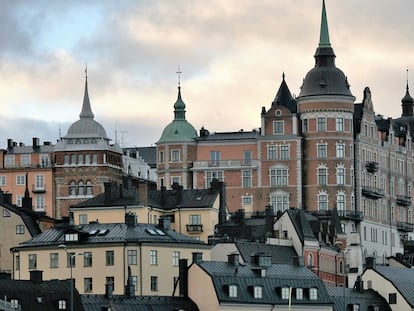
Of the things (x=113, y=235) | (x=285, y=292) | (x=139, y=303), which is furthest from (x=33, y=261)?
(x=285, y=292)

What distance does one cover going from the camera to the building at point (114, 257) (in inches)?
6565

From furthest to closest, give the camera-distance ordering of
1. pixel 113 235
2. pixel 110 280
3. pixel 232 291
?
pixel 113 235 → pixel 110 280 → pixel 232 291

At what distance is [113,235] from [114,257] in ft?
9.29

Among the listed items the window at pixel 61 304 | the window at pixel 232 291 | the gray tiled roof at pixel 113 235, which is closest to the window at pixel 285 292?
the window at pixel 232 291

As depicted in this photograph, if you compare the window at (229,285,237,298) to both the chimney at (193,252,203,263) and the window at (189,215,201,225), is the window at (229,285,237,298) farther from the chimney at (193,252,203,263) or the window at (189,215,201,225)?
the window at (189,215,201,225)

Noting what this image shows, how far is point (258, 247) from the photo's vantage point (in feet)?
599

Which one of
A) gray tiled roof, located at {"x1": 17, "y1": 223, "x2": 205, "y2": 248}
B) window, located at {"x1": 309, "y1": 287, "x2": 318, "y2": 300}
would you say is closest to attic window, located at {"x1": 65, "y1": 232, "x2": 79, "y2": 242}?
gray tiled roof, located at {"x1": 17, "y1": 223, "x2": 205, "y2": 248}

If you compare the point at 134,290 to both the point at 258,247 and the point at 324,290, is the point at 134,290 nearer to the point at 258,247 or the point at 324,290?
the point at 324,290

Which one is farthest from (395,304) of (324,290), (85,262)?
(85,262)

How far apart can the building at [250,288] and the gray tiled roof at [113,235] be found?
10400mm

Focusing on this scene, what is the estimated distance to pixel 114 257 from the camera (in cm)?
16712

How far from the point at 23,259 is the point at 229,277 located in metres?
23.5

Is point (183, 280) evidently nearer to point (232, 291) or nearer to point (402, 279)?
point (232, 291)

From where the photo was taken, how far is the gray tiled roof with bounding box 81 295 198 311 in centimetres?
14762
